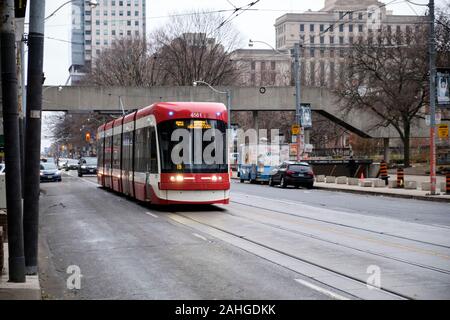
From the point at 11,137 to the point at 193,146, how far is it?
12903 millimetres

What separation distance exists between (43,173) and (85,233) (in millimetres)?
34760

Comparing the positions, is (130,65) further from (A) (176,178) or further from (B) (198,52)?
(A) (176,178)

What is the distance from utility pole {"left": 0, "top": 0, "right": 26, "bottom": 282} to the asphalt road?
705 mm

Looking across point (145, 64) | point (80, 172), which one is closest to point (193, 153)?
point (80, 172)

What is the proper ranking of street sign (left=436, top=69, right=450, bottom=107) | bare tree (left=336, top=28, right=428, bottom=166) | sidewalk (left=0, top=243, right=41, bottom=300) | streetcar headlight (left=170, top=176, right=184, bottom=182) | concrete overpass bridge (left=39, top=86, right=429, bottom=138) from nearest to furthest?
sidewalk (left=0, top=243, right=41, bottom=300), streetcar headlight (left=170, top=176, right=184, bottom=182), street sign (left=436, top=69, right=450, bottom=107), bare tree (left=336, top=28, right=428, bottom=166), concrete overpass bridge (left=39, top=86, right=429, bottom=138)

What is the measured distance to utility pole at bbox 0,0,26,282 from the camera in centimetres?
845

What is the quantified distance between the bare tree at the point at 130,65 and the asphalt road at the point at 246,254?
190 feet

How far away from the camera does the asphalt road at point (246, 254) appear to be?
29.7ft

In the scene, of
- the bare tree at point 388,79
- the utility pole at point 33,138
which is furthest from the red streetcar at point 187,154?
the bare tree at point 388,79

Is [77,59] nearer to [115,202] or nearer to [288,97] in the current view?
[288,97]

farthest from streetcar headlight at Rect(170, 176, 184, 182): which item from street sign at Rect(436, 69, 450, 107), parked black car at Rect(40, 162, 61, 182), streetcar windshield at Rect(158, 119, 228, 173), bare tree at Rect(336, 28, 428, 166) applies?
bare tree at Rect(336, 28, 428, 166)

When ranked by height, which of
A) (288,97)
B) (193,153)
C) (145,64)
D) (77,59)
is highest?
(77,59)

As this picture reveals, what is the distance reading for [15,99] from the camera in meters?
8.59

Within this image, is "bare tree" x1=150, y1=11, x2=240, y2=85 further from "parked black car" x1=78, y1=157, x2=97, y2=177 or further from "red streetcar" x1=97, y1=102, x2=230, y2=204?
"red streetcar" x1=97, y1=102, x2=230, y2=204
